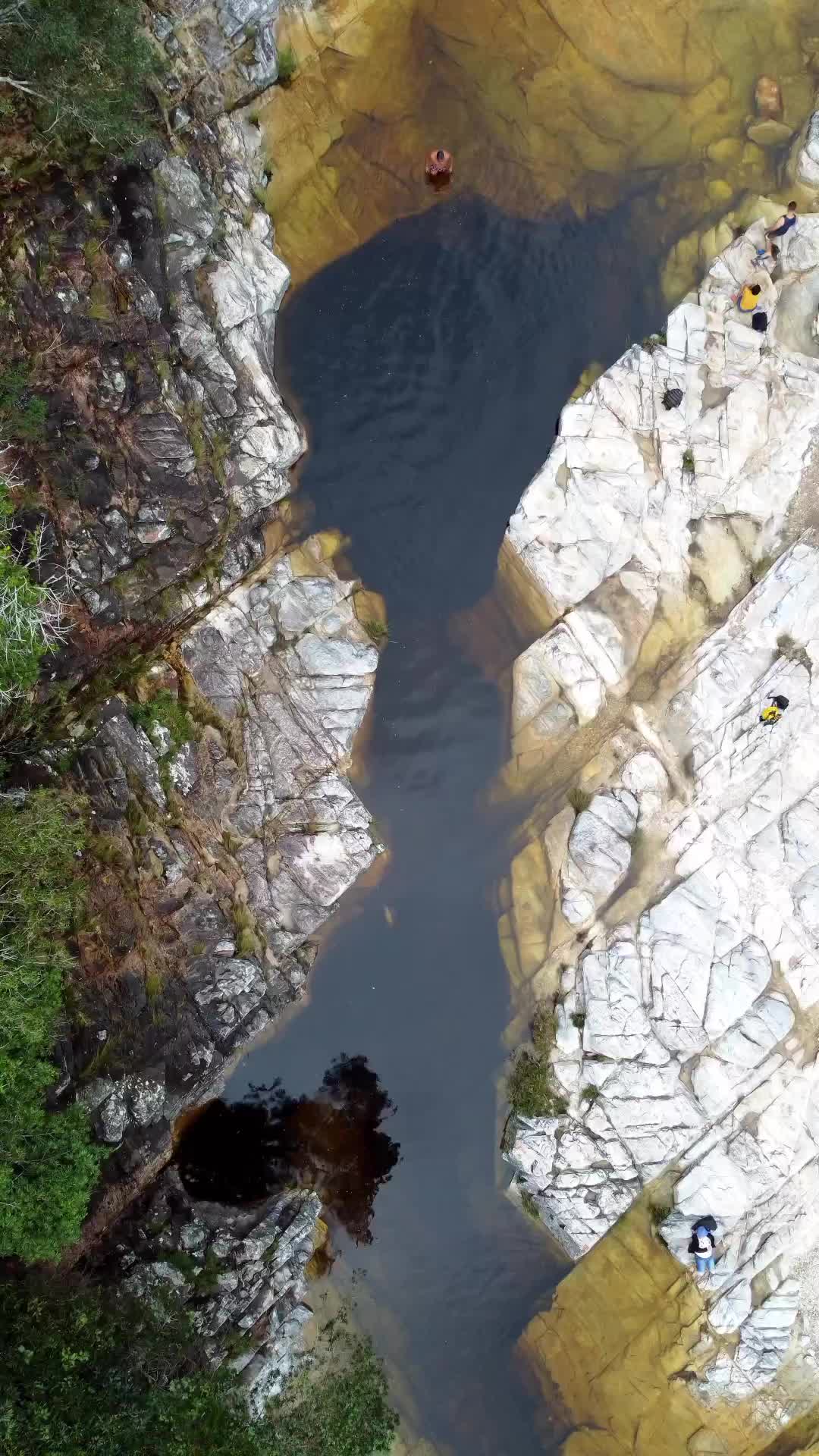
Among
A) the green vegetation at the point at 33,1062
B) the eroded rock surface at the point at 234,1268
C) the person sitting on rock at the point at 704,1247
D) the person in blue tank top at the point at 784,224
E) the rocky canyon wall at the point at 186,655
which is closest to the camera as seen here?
the green vegetation at the point at 33,1062

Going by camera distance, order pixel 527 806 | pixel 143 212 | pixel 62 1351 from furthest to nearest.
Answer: pixel 527 806, pixel 143 212, pixel 62 1351

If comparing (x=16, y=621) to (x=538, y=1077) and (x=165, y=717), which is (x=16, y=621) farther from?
(x=538, y=1077)

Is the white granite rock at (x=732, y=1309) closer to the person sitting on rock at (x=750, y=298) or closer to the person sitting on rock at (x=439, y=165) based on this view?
the person sitting on rock at (x=750, y=298)

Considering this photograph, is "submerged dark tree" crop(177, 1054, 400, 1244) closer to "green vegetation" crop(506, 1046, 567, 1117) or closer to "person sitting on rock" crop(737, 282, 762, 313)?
"green vegetation" crop(506, 1046, 567, 1117)

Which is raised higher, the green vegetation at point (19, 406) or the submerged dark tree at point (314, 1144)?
the green vegetation at point (19, 406)

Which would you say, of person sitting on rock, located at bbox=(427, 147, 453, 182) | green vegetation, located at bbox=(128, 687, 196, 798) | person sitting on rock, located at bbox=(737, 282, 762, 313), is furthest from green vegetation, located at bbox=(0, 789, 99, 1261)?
person sitting on rock, located at bbox=(737, 282, 762, 313)

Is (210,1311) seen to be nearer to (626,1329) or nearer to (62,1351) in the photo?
(62,1351)

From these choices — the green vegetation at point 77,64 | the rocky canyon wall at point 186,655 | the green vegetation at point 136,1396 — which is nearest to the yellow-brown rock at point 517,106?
the rocky canyon wall at point 186,655

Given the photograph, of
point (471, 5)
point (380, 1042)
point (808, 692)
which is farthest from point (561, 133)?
point (380, 1042)
